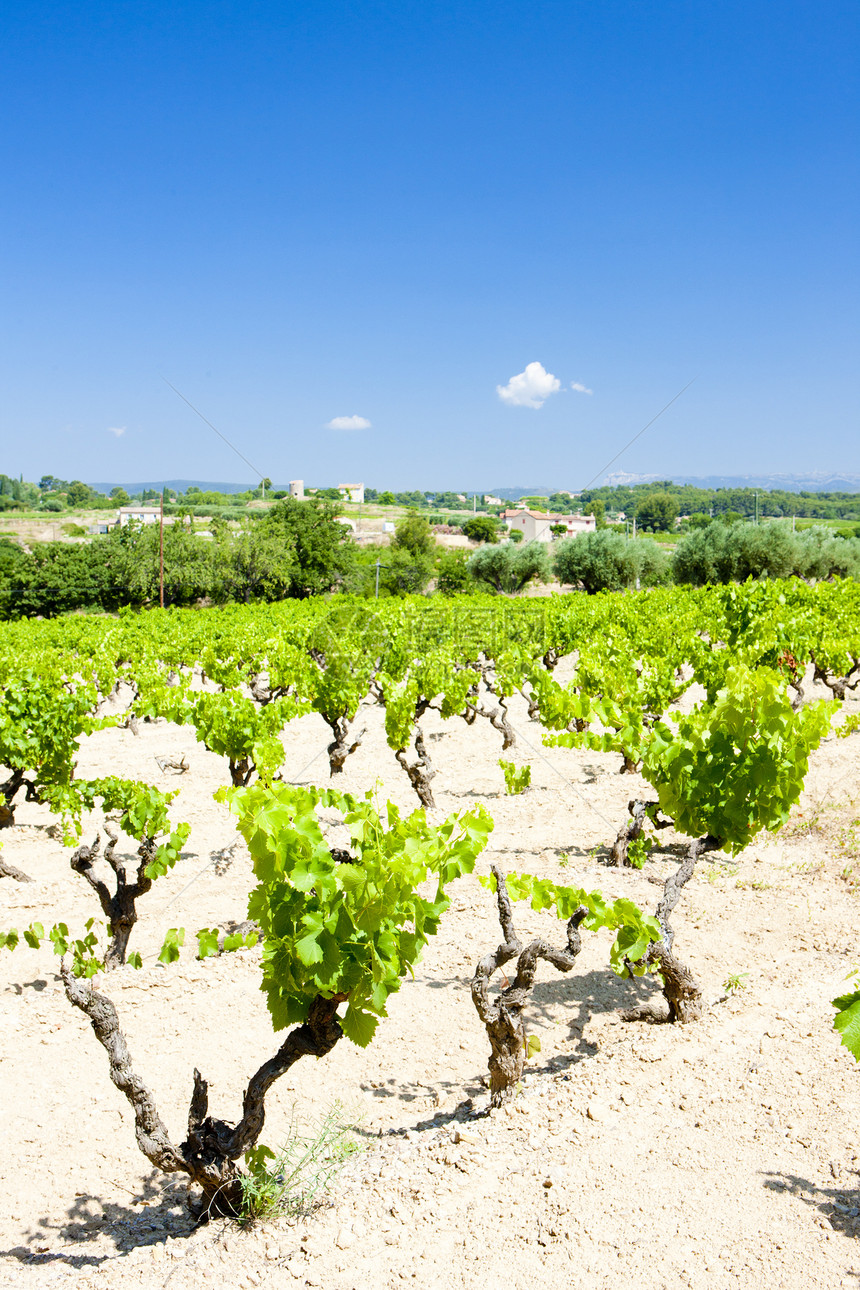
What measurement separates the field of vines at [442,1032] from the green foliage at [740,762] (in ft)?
0.09

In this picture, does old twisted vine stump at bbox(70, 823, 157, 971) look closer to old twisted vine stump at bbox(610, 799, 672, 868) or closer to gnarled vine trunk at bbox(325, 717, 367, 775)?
old twisted vine stump at bbox(610, 799, 672, 868)

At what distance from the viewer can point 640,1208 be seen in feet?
10.5

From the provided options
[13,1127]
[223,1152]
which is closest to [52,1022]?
[13,1127]

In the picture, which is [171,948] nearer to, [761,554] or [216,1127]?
[216,1127]

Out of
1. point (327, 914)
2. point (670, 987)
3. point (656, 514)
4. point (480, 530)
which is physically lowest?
point (670, 987)

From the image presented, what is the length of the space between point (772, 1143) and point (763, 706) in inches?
111

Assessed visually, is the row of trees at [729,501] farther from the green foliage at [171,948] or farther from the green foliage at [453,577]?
the green foliage at [171,948]

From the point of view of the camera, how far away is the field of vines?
10.3ft

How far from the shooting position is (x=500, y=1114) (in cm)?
393

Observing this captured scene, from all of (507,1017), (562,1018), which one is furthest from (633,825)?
(507,1017)

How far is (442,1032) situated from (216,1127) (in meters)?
1.96

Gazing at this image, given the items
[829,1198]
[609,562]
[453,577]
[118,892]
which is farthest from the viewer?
[453,577]

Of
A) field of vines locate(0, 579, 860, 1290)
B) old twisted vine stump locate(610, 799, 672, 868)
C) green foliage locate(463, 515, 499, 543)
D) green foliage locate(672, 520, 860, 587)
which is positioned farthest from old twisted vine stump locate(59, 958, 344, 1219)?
green foliage locate(463, 515, 499, 543)

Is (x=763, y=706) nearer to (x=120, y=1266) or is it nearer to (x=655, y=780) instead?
(x=655, y=780)
